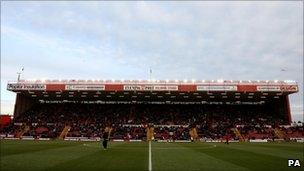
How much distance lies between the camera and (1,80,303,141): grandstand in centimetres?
5859

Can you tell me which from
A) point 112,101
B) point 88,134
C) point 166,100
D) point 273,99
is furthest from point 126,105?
point 273,99

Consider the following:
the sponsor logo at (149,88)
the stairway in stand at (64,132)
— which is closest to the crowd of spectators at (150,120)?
the stairway in stand at (64,132)

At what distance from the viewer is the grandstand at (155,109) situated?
192 ft

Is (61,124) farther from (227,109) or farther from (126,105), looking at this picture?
(227,109)

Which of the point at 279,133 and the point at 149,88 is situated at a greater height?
the point at 149,88

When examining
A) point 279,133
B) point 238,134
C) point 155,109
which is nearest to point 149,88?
point 155,109

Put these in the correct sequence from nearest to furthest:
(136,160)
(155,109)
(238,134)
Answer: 1. (136,160)
2. (238,134)
3. (155,109)

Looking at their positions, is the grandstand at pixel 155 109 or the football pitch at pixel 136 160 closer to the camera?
the football pitch at pixel 136 160

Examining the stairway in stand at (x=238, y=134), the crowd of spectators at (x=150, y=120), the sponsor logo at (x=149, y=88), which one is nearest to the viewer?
the stairway in stand at (x=238, y=134)

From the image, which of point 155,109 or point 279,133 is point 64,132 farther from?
point 279,133

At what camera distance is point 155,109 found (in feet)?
234

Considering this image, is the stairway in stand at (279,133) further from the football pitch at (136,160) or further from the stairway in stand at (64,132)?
the stairway in stand at (64,132)

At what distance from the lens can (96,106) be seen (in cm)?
7338

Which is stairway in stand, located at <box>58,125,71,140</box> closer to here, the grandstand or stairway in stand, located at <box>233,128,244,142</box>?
the grandstand
